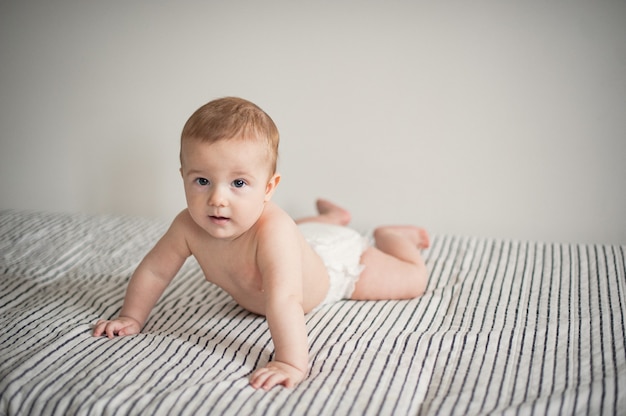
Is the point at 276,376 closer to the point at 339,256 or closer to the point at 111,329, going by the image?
the point at 111,329

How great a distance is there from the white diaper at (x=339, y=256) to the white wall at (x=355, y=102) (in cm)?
60

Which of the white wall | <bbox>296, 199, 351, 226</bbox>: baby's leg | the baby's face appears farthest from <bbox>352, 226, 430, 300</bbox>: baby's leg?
the white wall

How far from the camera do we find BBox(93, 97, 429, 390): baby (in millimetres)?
1092

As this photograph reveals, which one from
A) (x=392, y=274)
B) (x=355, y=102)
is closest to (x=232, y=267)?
(x=392, y=274)

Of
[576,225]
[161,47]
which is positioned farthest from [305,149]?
[576,225]

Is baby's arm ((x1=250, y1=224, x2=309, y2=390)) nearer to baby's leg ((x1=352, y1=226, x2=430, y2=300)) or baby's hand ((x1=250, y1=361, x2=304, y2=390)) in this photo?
baby's hand ((x1=250, y1=361, x2=304, y2=390))

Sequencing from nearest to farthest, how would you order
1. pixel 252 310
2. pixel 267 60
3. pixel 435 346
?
pixel 435 346 < pixel 252 310 < pixel 267 60

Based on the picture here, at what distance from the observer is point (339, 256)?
1470 mm

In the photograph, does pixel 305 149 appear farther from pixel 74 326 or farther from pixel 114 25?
pixel 74 326

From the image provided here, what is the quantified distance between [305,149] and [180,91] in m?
0.51

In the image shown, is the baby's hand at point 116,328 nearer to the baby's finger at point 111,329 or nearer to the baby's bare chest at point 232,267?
the baby's finger at point 111,329

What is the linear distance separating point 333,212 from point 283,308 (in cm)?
86

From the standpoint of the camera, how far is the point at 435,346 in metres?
1.16

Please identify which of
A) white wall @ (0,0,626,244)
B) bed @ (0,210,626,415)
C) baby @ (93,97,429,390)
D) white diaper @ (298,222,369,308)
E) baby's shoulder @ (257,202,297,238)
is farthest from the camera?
white wall @ (0,0,626,244)
